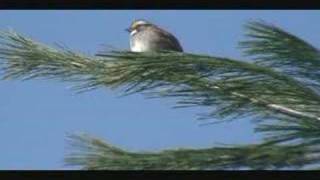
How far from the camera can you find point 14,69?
2.69 ft

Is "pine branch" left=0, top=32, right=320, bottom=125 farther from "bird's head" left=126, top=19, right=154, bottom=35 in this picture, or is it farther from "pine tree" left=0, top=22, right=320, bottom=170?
"bird's head" left=126, top=19, right=154, bottom=35

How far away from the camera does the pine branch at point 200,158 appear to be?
1.90 ft

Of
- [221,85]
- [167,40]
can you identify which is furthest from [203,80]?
[167,40]

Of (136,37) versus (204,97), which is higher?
(136,37)

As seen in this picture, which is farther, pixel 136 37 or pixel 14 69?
pixel 136 37

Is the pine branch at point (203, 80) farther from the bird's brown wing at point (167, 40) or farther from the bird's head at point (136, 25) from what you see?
the bird's brown wing at point (167, 40)

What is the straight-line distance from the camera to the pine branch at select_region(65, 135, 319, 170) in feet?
1.90

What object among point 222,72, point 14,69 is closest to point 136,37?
point 14,69

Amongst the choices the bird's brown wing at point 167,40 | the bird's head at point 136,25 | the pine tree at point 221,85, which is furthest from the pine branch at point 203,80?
the bird's brown wing at point 167,40

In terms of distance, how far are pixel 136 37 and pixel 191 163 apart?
979 mm

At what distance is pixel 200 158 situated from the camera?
2.04 feet
